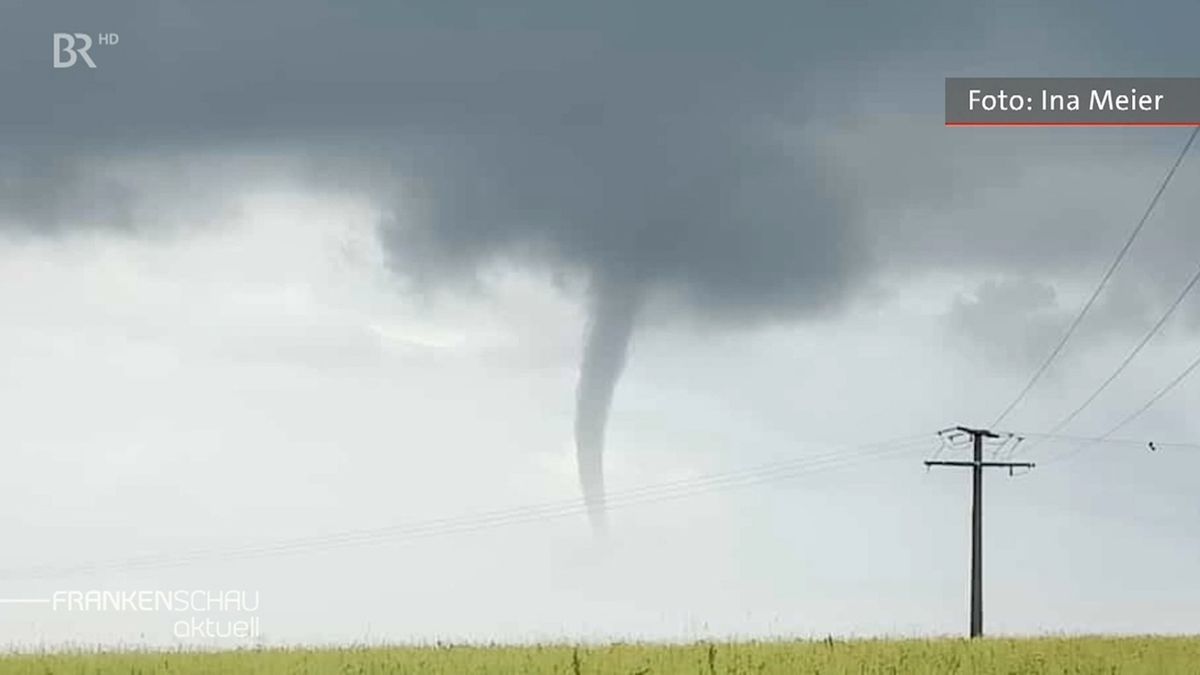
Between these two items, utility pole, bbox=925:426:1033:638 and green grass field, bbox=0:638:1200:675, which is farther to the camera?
utility pole, bbox=925:426:1033:638

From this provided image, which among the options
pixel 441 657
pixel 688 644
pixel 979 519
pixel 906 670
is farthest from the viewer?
pixel 979 519

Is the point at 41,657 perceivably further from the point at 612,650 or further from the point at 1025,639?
the point at 1025,639

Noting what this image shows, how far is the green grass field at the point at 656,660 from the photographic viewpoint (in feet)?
A: 85.9

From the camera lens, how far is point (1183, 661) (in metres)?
29.2

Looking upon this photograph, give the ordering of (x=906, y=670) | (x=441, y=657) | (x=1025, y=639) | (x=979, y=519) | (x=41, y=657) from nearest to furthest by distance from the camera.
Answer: (x=906, y=670) < (x=441, y=657) < (x=41, y=657) < (x=1025, y=639) < (x=979, y=519)

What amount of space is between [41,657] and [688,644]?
12050 millimetres

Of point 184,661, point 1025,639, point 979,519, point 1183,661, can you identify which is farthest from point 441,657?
point 979,519

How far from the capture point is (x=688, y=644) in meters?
33.0

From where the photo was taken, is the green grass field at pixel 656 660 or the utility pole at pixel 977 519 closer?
the green grass field at pixel 656 660

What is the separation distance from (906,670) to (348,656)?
10.1 meters

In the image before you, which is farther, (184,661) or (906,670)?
(184,661)

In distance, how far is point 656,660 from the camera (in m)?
27.5

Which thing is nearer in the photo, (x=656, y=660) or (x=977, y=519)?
(x=656, y=660)

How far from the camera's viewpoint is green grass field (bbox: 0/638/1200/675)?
26172 millimetres
